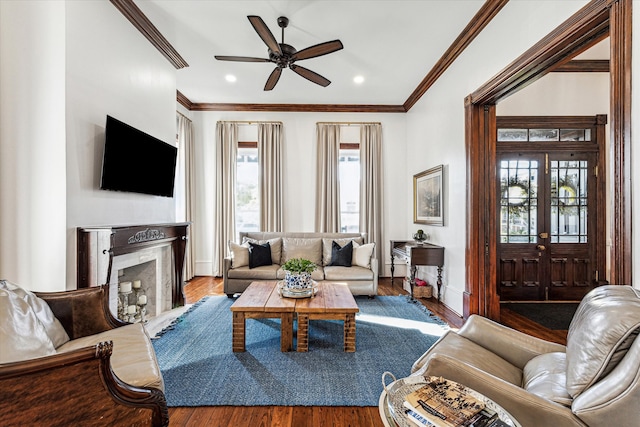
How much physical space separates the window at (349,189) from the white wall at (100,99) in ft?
10.6

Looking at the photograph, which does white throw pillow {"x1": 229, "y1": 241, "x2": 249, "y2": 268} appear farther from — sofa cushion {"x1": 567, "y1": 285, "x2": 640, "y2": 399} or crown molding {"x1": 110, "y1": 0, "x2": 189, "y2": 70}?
sofa cushion {"x1": 567, "y1": 285, "x2": 640, "y2": 399}

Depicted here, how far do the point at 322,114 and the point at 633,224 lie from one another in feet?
15.4

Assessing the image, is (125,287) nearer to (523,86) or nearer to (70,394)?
(70,394)

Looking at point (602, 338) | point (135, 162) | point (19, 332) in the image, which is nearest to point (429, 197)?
point (602, 338)

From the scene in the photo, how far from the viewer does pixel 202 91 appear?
4.80 metres

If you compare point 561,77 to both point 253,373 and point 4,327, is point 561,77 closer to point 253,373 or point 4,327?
point 253,373

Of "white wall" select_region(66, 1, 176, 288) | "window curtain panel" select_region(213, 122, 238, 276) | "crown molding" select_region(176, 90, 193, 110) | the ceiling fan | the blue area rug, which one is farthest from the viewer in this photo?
"window curtain panel" select_region(213, 122, 238, 276)

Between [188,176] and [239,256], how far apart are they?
6.61ft

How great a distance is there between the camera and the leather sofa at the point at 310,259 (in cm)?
399

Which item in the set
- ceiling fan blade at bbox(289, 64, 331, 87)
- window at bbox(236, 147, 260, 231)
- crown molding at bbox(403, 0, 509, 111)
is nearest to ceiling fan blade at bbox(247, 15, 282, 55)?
ceiling fan blade at bbox(289, 64, 331, 87)

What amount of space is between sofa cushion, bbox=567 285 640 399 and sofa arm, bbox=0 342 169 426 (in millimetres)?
1709

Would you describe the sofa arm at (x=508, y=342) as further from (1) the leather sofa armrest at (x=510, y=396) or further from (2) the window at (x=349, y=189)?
(2) the window at (x=349, y=189)

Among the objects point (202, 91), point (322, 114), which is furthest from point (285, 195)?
point (202, 91)

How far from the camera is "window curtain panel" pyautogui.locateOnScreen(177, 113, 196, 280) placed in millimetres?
5018
